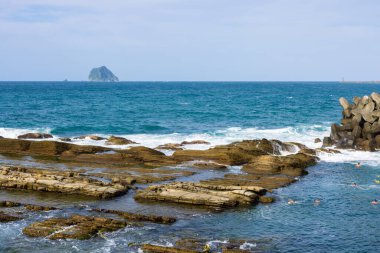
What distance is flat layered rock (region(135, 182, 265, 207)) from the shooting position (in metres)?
34.0

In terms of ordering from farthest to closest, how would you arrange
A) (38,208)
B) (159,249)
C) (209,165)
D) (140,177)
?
(209,165) → (140,177) → (38,208) → (159,249)

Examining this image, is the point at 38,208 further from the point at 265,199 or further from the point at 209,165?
the point at 209,165

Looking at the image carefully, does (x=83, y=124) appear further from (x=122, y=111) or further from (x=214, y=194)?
(x=214, y=194)

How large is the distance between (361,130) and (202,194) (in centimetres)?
3527

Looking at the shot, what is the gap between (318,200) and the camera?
118 feet

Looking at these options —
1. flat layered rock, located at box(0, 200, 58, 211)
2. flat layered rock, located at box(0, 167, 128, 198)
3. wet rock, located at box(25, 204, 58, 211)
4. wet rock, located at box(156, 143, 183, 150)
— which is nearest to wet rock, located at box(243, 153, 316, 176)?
wet rock, located at box(156, 143, 183, 150)

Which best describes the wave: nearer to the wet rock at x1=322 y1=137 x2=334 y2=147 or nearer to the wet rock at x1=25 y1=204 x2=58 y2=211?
the wet rock at x1=322 y1=137 x2=334 y2=147

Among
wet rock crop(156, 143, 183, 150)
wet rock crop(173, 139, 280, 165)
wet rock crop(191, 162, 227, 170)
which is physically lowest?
wet rock crop(191, 162, 227, 170)

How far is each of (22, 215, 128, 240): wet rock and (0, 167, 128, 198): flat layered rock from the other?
6.31 meters

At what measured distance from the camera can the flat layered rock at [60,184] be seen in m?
36.2

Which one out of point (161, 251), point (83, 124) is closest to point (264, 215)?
point (161, 251)

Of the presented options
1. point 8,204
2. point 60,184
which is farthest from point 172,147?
point 8,204

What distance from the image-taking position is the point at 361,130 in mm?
62438

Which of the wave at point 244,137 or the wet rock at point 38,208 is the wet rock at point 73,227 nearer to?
the wet rock at point 38,208
